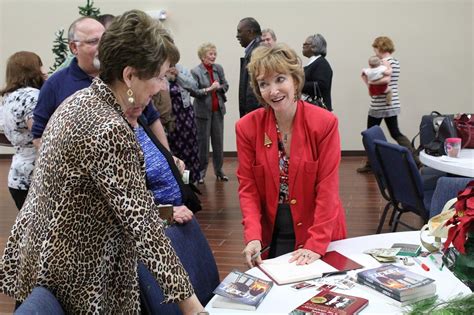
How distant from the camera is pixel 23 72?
3.71m

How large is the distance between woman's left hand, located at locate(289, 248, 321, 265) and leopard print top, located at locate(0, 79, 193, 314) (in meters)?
0.65

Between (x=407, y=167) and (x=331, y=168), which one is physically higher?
(x=331, y=168)

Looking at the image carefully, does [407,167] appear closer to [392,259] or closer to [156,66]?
[392,259]

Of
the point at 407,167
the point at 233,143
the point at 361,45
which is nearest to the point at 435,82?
the point at 361,45

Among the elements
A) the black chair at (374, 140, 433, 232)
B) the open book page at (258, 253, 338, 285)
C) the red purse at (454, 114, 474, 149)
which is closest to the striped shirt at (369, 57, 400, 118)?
the red purse at (454, 114, 474, 149)

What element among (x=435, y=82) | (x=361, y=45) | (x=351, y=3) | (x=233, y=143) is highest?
(x=351, y=3)

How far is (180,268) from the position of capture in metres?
1.55

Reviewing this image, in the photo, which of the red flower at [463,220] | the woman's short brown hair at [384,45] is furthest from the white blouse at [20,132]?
the woman's short brown hair at [384,45]

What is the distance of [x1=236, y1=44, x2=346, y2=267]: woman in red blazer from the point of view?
7.71ft

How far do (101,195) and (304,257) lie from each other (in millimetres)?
884

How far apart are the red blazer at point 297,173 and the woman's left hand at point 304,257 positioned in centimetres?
17

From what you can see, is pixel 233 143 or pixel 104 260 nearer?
pixel 104 260

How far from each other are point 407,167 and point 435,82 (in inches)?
216

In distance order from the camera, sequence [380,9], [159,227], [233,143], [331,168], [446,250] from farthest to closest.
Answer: [233,143] → [380,9] → [331,168] → [446,250] → [159,227]
